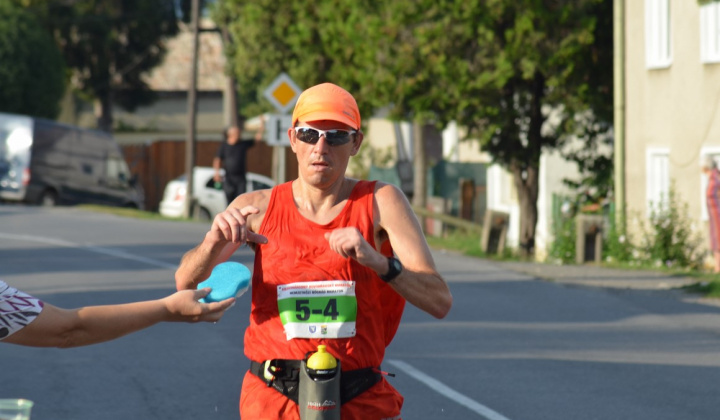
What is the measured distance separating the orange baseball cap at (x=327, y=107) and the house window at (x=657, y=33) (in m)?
19.2

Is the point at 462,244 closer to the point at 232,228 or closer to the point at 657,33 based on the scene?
the point at 657,33

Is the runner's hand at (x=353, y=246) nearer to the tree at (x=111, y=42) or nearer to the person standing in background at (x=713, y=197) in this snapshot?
the person standing in background at (x=713, y=197)

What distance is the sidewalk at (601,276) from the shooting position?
16.7 meters

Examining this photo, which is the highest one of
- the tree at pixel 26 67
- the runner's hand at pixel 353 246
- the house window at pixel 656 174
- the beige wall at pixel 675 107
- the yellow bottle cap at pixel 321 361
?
the tree at pixel 26 67

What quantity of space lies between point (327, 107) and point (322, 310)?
0.65m

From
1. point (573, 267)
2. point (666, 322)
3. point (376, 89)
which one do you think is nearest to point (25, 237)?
point (376, 89)

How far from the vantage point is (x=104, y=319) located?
3896mm

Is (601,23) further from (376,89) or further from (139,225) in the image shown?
(139,225)

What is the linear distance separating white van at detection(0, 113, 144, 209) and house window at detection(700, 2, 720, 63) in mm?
18951

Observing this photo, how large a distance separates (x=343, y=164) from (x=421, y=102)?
18.2m

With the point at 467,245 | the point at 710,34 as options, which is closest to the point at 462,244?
the point at 467,245

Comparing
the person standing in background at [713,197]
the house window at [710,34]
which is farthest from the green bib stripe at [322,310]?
the house window at [710,34]

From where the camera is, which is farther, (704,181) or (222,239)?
(704,181)

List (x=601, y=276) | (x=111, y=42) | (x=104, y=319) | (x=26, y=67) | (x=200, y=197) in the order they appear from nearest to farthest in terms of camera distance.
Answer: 1. (x=104, y=319)
2. (x=601, y=276)
3. (x=200, y=197)
4. (x=26, y=67)
5. (x=111, y=42)
